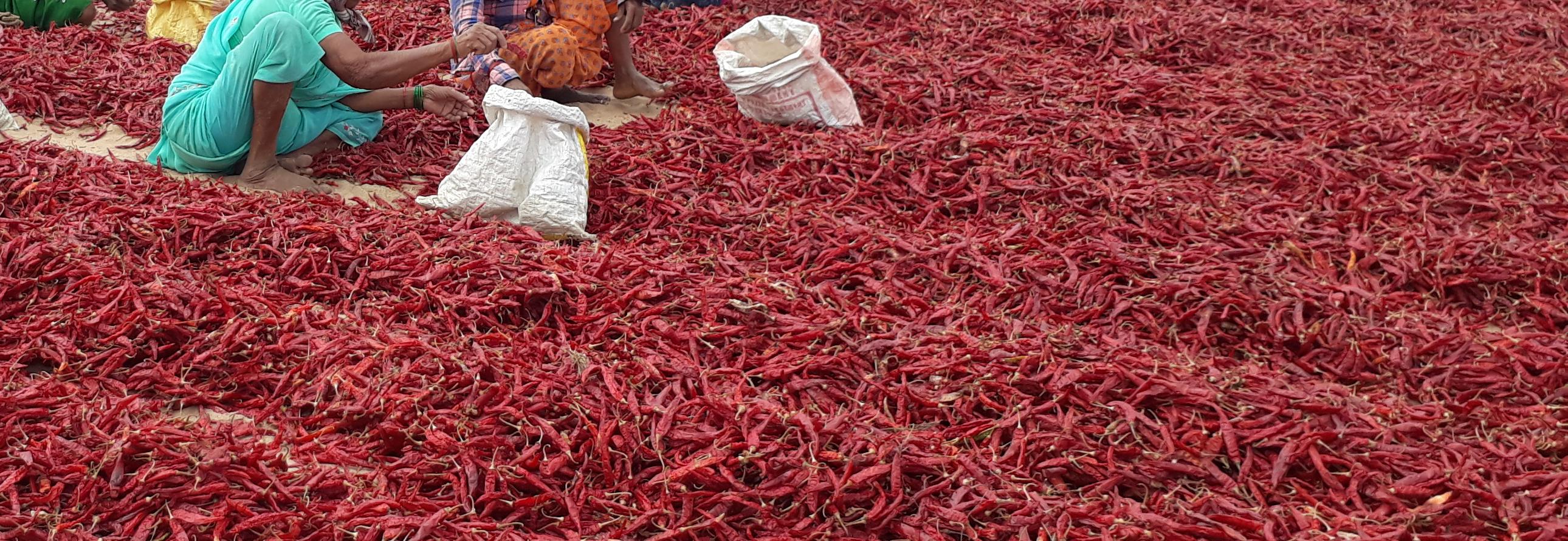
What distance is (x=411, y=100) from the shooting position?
5.03m

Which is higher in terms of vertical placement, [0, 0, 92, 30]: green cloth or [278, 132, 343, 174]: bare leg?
[0, 0, 92, 30]: green cloth

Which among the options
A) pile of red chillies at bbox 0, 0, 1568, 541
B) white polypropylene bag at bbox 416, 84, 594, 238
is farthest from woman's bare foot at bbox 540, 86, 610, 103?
white polypropylene bag at bbox 416, 84, 594, 238

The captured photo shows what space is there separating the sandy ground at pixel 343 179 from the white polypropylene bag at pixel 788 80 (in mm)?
517

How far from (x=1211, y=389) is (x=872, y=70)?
3.39 meters

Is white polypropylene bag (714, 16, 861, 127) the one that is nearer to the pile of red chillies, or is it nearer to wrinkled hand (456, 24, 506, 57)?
the pile of red chillies

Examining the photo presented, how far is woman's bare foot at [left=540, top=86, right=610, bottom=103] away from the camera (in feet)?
19.2

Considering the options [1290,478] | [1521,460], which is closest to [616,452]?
[1290,478]

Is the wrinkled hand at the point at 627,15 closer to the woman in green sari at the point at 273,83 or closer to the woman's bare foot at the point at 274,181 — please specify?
the woman in green sari at the point at 273,83

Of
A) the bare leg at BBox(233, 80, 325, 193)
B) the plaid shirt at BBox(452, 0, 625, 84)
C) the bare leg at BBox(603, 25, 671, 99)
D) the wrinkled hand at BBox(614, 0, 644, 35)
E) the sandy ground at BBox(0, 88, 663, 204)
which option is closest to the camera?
the bare leg at BBox(233, 80, 325, 193)

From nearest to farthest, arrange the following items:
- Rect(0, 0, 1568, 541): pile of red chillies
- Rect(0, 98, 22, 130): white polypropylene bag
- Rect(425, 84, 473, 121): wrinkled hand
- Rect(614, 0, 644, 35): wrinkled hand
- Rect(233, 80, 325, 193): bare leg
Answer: Rect(0, 0, 1568, 541): pile of red chillies
Rect(233, 80, 325, 193): bare leg
Rect(425, 84, 473, 121): wrinkled hand
Rect(0, 98, 22, 130): white polypropylene bag
Rect(614, 0, 644, 35): wrinkled hand

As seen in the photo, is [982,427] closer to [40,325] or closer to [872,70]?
[40,325]

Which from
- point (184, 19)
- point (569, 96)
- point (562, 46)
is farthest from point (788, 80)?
point (184, 19)

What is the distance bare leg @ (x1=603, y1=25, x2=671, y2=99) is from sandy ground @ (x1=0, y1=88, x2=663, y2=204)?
6cm

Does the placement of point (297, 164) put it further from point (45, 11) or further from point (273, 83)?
point (45, 11)
